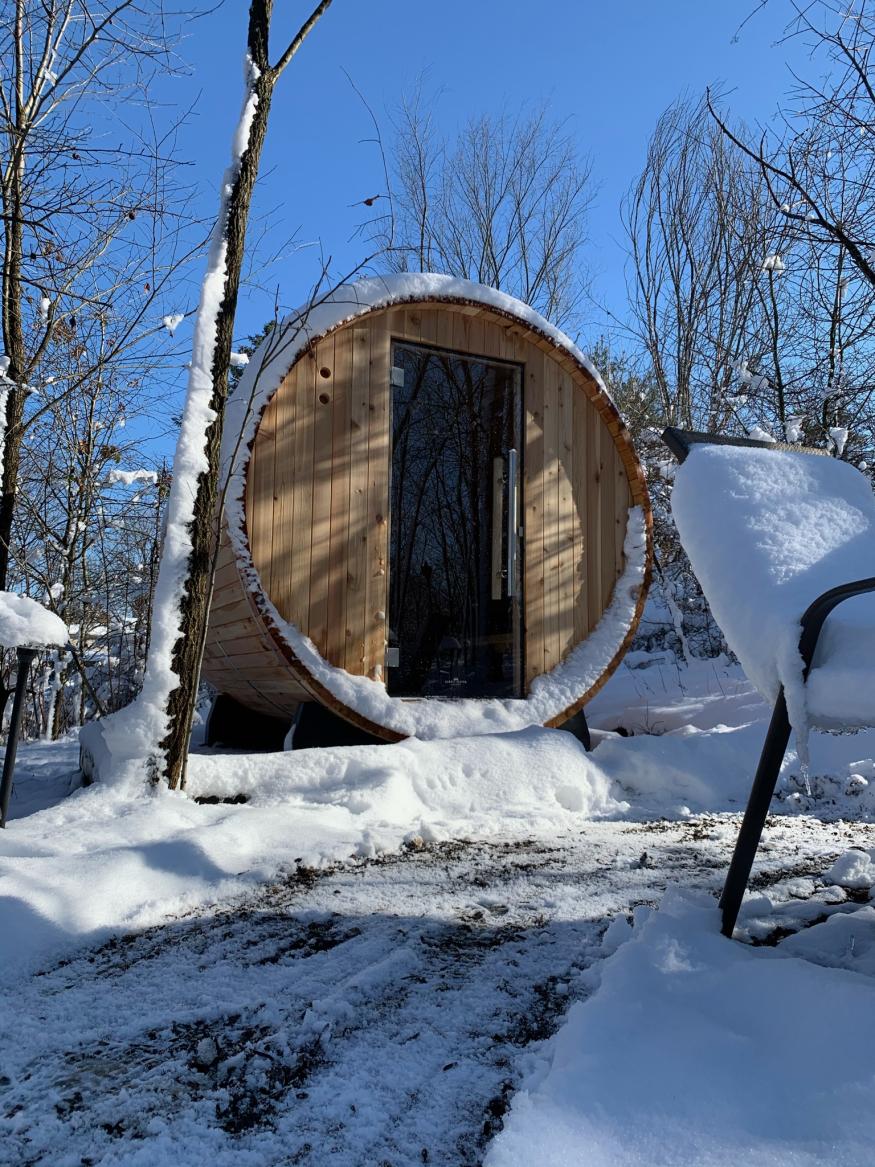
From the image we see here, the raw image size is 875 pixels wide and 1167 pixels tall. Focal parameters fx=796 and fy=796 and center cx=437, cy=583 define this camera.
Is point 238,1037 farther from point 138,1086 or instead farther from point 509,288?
point 509,288

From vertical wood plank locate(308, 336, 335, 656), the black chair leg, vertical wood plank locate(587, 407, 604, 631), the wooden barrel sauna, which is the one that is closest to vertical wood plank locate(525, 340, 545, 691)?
the wooden barrel sauna

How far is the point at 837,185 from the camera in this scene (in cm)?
402

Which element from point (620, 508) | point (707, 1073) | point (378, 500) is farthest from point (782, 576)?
point (620, 508)

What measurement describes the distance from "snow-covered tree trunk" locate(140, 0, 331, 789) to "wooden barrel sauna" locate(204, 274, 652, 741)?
1.45 ft

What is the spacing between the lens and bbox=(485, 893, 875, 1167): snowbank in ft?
2.64

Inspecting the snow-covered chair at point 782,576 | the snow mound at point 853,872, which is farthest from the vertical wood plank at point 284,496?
the snow mound at point 853,872

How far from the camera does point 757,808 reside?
1.37 metres

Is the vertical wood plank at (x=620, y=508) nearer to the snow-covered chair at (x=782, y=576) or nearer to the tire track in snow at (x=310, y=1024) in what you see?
the tire track in snow at (x=310, y=1024)

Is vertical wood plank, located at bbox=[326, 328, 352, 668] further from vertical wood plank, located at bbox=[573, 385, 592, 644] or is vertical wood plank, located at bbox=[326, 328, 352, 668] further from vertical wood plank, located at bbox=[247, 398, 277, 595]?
vertical wood plank, located at bbox=[573, 385, 592, 644]

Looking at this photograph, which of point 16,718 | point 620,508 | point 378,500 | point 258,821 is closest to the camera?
point 16,718

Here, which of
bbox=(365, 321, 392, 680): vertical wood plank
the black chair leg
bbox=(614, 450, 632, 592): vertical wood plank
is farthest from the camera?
bbox=(614, 450, 632, 592): vertical wood plank

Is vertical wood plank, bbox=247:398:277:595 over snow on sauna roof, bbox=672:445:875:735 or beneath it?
over

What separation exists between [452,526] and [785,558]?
3551 millimetres

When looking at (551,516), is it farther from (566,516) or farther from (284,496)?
(284,496)
